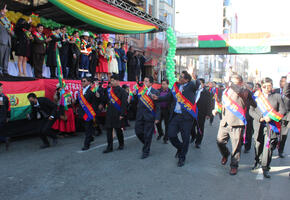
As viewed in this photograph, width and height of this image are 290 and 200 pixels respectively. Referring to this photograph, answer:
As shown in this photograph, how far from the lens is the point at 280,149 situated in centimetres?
571

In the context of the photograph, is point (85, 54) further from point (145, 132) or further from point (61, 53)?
point (145, 132)

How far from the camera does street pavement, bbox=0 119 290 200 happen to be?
3465mm

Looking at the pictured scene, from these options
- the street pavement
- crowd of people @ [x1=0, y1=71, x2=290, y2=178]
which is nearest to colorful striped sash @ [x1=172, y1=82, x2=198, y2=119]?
crowd of people @ [x1=0, y1=71, x2=290, y2=178]

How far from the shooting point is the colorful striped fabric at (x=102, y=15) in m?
7.61

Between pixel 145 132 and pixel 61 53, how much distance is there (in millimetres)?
5386

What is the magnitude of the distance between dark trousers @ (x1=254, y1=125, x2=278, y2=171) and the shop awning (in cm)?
624

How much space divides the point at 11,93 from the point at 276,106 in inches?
243

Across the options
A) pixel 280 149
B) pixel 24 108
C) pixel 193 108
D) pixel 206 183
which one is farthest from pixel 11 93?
pixel 280 149

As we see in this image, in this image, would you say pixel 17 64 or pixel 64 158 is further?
pixel 17 64

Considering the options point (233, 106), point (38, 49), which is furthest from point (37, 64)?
point (233, 106)

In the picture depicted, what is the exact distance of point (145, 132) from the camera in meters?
5.51

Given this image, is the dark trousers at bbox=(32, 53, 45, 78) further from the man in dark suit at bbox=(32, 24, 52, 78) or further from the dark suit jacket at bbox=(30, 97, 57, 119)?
the dark suit jacket at bbox=(30, 97, 57, 119)

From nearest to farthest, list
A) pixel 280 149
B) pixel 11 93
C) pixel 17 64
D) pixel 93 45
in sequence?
pixel 280 149 → pixel 11 93 → pixel 17 64 → pixel 93 45

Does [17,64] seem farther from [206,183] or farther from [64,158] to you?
[206,183]
